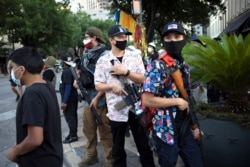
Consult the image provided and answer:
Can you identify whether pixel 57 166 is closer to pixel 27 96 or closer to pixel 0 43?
pixel 27 96

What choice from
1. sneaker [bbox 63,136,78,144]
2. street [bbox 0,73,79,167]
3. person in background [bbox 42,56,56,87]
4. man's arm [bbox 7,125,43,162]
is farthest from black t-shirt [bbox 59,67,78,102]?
man's arm [bbox 7,125,43,162]

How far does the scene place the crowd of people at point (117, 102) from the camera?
9.95 feet

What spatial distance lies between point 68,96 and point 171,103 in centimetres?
409

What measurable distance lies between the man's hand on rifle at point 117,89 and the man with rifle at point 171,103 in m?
1.06

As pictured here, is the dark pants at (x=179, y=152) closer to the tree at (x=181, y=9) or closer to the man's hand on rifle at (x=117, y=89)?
the man's hand on rifle at (x=117, y=89)

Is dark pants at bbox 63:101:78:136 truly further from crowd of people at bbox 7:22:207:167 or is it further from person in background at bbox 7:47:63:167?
person in background at bbox 7:47:63:167

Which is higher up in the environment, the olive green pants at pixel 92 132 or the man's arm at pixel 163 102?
the man's arm at pixel 163 102

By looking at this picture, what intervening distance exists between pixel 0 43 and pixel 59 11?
811 cm

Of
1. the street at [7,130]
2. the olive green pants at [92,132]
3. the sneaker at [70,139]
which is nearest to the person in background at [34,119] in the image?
the olive green pants at [92,132]

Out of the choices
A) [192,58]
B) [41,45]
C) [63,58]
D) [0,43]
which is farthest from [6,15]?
[192,58]

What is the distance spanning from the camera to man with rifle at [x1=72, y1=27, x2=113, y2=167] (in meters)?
5.53

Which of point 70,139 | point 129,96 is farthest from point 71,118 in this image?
point 129,96

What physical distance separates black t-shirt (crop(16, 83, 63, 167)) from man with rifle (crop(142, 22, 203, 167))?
2.89 ft

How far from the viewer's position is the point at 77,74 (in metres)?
6.23
